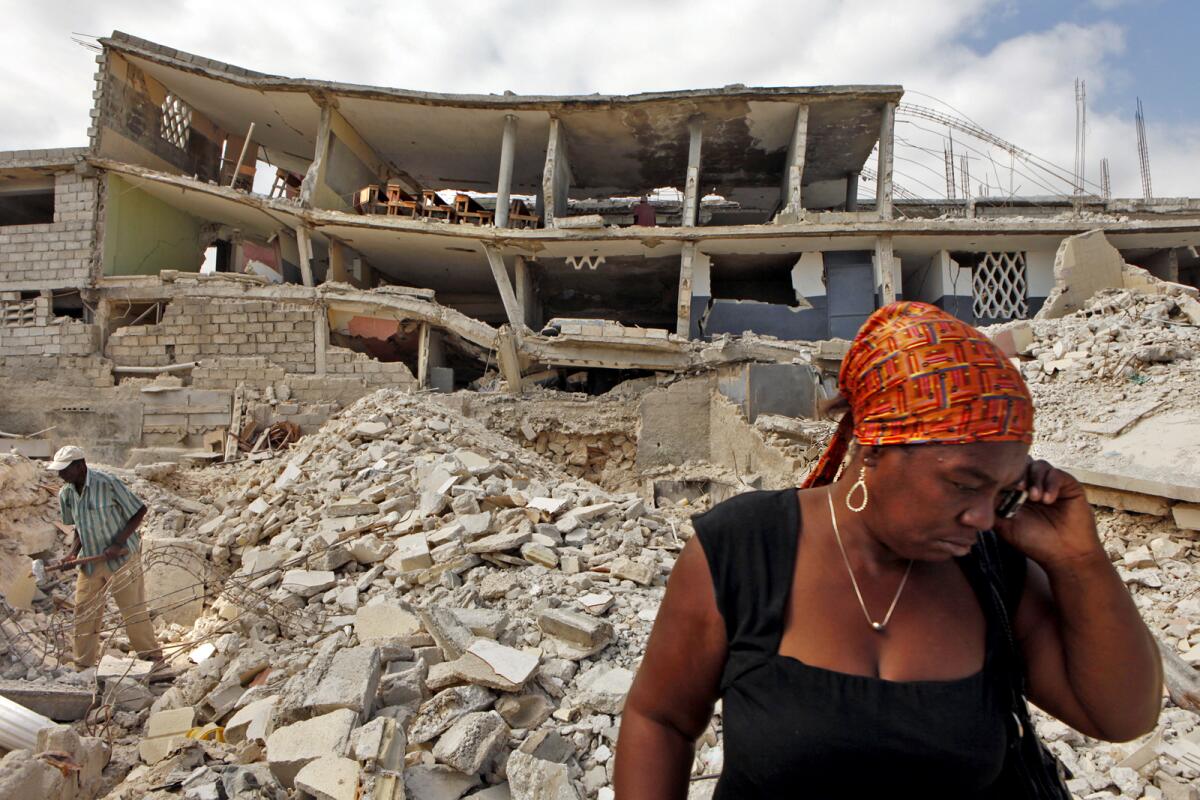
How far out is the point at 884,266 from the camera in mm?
13109

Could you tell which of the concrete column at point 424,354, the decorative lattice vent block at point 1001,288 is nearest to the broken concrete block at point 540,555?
the concrete column at point 424,354

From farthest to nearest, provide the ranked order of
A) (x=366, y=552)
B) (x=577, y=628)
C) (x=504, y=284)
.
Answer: (x=504, y=284)
(x=366, y=552)
(x=577, y=628)

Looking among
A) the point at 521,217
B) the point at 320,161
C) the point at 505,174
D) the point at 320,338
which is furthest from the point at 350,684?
the point at 320,161

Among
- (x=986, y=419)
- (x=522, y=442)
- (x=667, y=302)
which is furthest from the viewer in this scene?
(x=667, y=302)

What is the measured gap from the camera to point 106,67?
43.1 feet

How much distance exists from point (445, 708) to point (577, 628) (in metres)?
0.82

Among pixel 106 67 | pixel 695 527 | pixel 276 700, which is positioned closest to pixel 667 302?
pixel 106 67

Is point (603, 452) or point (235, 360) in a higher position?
point (235, 360)

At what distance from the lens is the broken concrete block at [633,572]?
4.25 meters

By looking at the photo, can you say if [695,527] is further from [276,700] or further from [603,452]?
[603,452]

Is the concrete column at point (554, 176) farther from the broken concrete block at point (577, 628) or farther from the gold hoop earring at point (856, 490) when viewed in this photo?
the gold hoop earring at point (856, 490)

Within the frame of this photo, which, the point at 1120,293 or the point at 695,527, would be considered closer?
the point at 695,527

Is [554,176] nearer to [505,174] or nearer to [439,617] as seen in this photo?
[505,174]

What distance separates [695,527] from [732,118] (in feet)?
47.7
